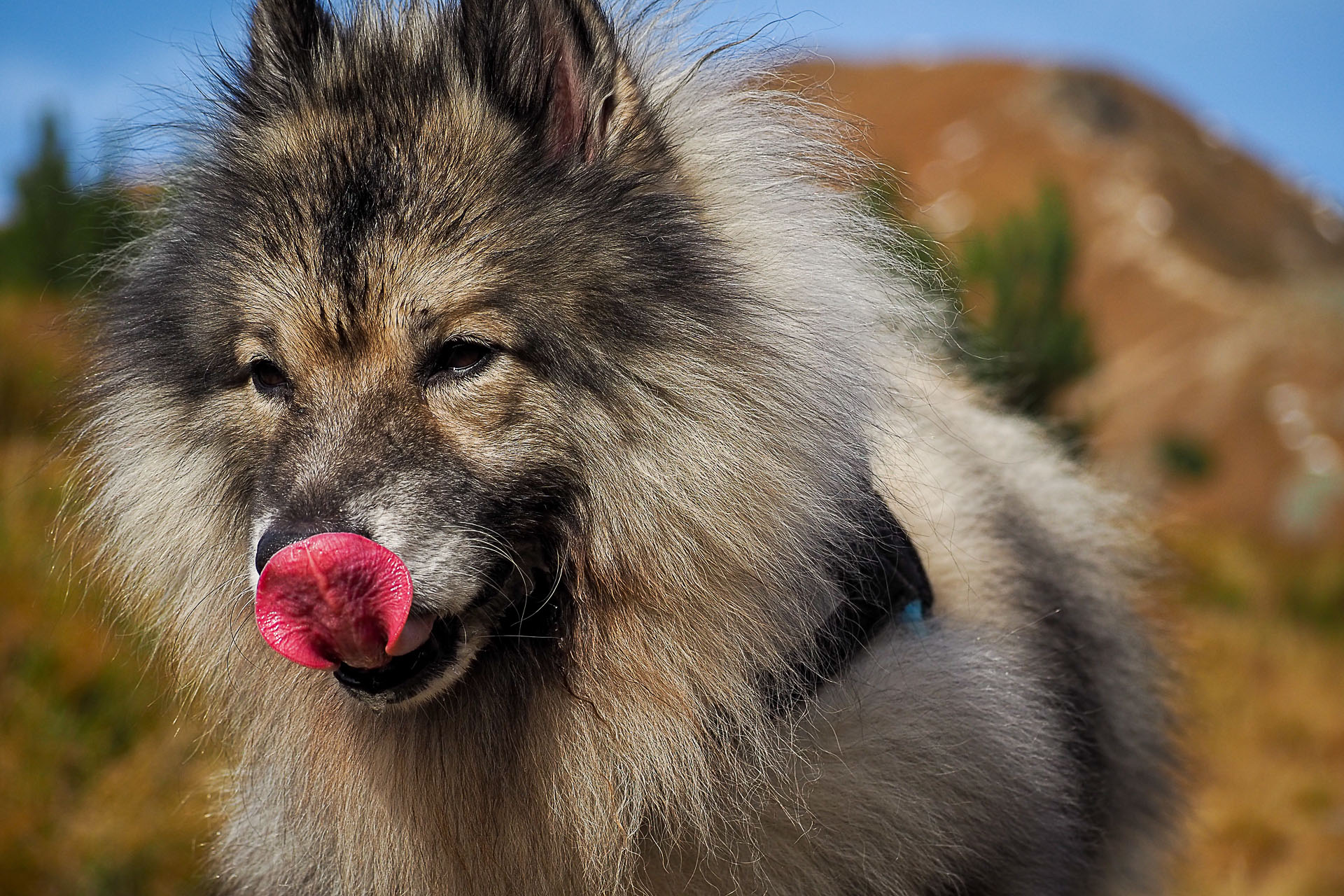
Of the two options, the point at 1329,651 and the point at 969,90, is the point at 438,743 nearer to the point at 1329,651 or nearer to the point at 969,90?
the point at 1329,651

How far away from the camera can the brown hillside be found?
24.8 m

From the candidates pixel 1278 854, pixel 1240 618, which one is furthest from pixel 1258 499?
pixel 1278 854

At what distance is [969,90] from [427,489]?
47065 millimetres

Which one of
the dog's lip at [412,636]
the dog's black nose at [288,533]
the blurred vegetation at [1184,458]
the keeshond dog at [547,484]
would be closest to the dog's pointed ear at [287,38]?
the keeshond dog at [547,484]

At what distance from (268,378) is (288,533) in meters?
0.46

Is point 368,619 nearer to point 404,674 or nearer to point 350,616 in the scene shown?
point 350,616

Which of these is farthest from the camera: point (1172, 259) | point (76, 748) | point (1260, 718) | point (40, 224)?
point (1172, 259)

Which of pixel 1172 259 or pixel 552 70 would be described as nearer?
pixel 552 70

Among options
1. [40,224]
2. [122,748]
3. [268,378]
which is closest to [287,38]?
[268,378]

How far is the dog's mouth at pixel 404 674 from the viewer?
2.00 meters

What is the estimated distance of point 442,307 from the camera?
200cm

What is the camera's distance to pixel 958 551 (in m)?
2.79

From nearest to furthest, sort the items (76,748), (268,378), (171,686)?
(268,378) → (171,686) → (76,748)

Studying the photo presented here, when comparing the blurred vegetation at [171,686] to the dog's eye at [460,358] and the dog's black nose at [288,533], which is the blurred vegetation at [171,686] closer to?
the dog's black nose at [288,533]
